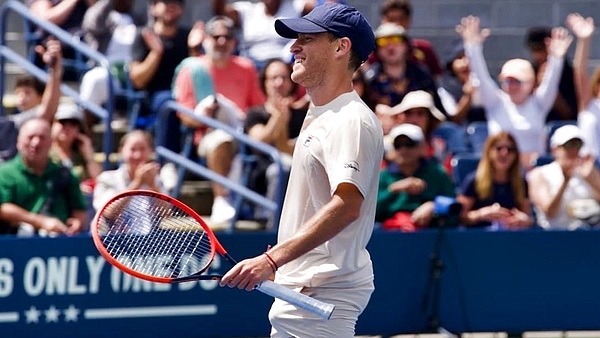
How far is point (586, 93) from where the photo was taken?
34.2 ft

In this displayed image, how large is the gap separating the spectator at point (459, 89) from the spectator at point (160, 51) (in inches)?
84.7

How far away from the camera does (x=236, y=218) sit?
9.13m

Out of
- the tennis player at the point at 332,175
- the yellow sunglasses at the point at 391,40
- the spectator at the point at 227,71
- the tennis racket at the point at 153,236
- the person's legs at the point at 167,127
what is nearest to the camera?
the tennis player at the point at 332,175

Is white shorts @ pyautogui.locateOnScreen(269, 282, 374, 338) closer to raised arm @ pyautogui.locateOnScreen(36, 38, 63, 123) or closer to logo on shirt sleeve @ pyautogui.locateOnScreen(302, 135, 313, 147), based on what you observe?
logo on shirt sleeve @ pyautogui.locateOnScreen(302, 135, 313, 147)

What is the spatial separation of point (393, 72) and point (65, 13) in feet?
8.77

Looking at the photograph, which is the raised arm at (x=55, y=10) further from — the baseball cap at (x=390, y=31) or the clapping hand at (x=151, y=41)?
the baseball cap at (x=390, y=31)

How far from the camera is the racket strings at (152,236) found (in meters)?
4.54

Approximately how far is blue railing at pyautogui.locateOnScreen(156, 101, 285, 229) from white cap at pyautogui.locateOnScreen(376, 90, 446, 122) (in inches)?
39.1

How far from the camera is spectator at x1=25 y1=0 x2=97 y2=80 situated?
10.4 metres

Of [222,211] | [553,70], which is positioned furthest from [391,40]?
[222,211]

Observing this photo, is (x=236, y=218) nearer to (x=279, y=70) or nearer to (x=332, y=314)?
(x=279, y=70)

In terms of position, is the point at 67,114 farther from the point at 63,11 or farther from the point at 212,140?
the point at 63,11

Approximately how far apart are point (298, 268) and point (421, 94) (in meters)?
5.12

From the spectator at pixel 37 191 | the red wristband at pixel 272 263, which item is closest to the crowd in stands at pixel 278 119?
the spectator at pixel 37 191
